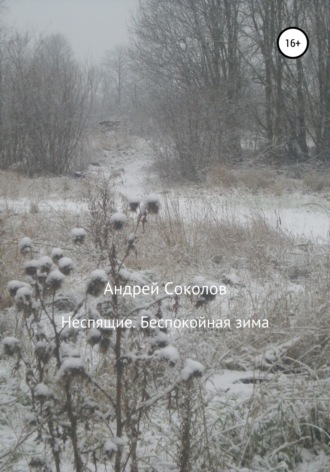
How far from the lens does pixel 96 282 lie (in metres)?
1.46

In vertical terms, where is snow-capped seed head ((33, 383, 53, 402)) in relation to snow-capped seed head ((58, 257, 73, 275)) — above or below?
below

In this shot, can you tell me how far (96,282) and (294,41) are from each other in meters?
12.8

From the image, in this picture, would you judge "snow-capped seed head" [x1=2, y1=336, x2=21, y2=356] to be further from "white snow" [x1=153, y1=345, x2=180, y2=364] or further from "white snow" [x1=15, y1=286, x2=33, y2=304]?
"white snow" [x1=153, y1=345, x2=180, y2=364]

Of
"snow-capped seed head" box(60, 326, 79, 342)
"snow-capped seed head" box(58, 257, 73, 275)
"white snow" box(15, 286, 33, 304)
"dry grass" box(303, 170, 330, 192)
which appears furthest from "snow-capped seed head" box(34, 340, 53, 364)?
"dry grass" box(303, 170, 330, 192)

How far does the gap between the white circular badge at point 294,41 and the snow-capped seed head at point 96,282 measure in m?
11.6

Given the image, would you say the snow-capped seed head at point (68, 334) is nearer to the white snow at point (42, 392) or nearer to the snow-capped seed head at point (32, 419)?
the white snow at point (42, 392)

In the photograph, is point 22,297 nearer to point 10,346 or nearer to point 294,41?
point 10,346

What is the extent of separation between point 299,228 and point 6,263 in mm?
3779

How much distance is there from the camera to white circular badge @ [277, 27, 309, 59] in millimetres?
12194

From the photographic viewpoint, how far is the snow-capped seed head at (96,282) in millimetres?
1451

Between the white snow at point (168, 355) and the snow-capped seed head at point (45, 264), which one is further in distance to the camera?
the snow-capped seed head at point (45, 264)

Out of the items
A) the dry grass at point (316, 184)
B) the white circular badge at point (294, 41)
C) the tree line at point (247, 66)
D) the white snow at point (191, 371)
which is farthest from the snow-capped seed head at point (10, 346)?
the tree line at point (247, 66)

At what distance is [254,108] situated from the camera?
15.3 m

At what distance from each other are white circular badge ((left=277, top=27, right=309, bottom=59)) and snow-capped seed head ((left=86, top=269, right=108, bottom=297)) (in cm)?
1164
